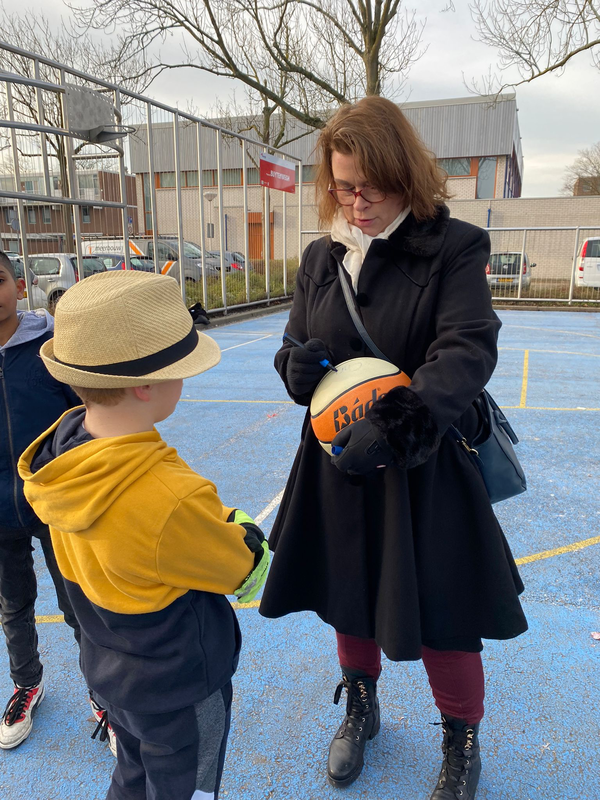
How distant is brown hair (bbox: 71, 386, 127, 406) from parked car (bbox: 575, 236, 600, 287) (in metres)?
18.9

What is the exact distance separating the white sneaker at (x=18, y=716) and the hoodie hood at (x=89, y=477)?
1.36 meters

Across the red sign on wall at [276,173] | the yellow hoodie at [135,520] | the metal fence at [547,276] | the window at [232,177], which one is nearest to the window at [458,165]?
the window at [232,177]

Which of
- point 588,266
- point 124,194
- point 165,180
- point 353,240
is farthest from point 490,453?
point 588,266

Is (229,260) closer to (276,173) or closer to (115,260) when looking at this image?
(276,173)

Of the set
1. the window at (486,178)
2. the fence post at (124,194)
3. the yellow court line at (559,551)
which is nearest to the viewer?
the yellow court line at (559,551)

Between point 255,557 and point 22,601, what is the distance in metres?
1.33

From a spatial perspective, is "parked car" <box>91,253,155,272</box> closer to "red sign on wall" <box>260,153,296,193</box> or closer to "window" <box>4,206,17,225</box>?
"window" <box>4,206,17,225</box>

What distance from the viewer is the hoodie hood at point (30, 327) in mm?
2092

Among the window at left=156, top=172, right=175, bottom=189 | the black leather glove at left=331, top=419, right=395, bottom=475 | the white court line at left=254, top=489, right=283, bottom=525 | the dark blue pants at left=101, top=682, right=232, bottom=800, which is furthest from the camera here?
the window at left=156, top=172, right=175, bottom=189

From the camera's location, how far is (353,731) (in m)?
2.03

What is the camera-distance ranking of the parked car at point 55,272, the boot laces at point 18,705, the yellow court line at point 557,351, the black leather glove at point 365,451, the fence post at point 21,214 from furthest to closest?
the yellow court line at point 557,351 < the parked car at point 55,272 < the fence post at point 21,214 < the boot laces at point 18,705 < the black leather glove at point 365,451

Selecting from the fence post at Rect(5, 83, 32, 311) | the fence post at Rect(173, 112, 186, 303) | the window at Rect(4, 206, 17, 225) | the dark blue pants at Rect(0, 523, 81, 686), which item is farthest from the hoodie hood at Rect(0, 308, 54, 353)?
the fence post at Rect(173, 112, 186, 303)

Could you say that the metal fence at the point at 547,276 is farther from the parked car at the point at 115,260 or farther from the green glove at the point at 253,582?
the green glove at the point at 253,582

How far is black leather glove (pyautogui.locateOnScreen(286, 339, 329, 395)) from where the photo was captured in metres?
1.75
